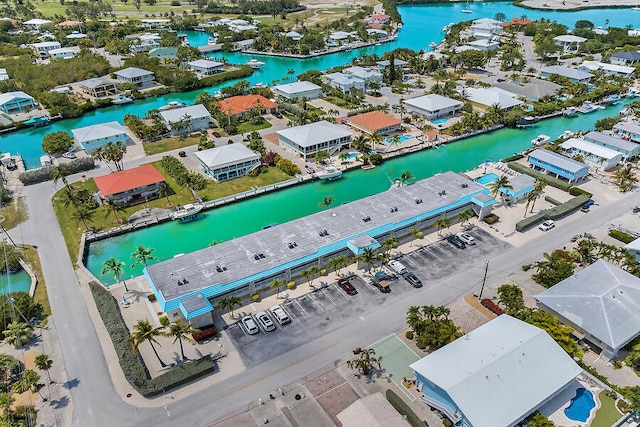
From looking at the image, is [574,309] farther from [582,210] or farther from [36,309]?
[36,309]

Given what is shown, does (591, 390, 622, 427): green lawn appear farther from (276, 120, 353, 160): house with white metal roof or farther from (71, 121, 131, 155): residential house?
(71, 121, 131, 155): residential house

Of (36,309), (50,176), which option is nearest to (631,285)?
(36,309)

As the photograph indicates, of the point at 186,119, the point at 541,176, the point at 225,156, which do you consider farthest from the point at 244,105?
the point at 541,176

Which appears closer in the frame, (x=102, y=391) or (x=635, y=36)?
(x=102, y=391)

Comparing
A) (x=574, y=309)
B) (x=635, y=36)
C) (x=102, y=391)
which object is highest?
(x=635, y=36)

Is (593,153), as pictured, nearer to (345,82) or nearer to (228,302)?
(345,82)

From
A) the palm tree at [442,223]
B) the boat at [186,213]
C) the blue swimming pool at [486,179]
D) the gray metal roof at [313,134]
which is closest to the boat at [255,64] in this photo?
the gray metal roof at [313,134]

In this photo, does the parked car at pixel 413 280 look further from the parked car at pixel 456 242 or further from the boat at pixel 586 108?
the boat at pixel 586 108

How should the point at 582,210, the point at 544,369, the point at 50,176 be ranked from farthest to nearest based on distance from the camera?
1. the point at 50,176
2. the point at 582,210
3. the point at 544,369
